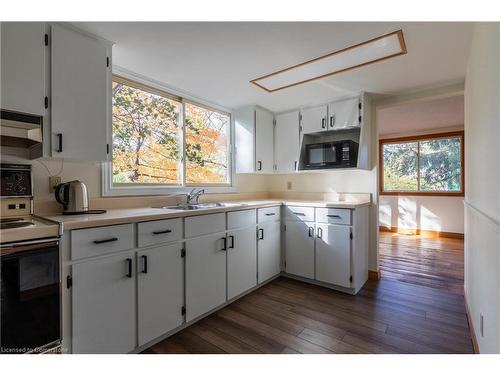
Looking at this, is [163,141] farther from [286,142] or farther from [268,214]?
[286,142]

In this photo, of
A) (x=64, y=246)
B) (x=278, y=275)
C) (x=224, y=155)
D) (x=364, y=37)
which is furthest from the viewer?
(x=224, y=155)

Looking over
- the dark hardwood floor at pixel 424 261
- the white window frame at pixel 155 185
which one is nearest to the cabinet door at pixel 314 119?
the white window frame at pixel 155 185

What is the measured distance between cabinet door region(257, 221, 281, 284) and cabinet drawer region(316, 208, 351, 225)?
1.76 ft

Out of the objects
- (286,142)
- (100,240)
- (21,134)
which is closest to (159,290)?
(100,240)

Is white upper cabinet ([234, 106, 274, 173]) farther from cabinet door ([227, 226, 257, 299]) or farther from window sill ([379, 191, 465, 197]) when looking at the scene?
window sill ([379, 191, 465, 197])

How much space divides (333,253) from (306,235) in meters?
0.35

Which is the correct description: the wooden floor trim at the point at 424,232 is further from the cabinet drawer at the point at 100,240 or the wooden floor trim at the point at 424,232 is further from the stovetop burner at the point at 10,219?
the stovetop burner at the point at 10,219

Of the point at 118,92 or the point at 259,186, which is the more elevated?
the point at 118,92

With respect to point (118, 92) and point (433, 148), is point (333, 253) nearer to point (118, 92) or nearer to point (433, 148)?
point (118, 92)

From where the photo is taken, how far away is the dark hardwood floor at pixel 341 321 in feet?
5.75

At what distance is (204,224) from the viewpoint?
2.11m

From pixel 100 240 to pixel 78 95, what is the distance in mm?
975

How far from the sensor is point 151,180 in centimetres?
254
